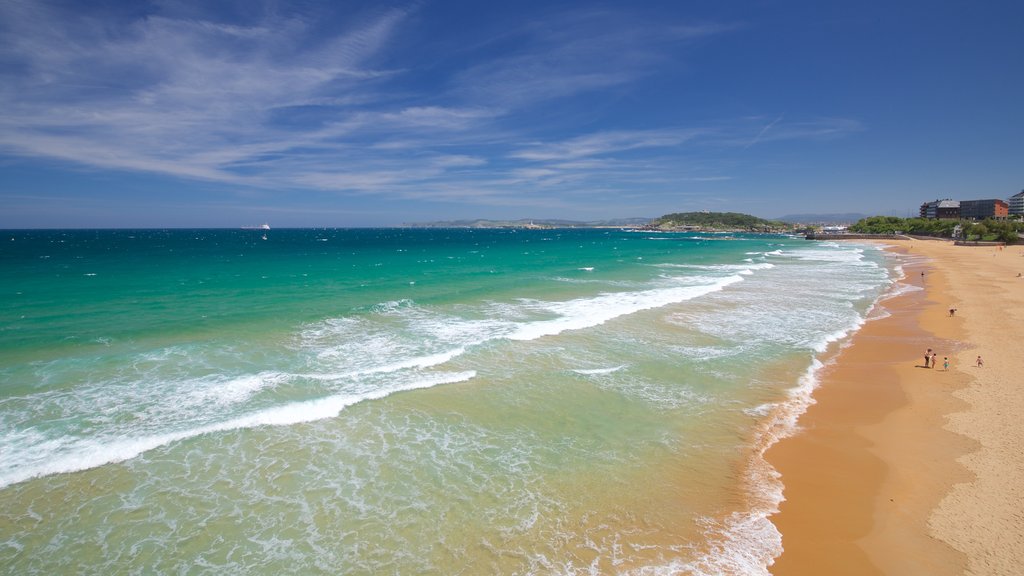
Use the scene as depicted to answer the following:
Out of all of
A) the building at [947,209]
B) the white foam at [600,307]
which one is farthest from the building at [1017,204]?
the white foam at [600,307]

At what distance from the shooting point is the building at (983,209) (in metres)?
144

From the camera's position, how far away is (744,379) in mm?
14891

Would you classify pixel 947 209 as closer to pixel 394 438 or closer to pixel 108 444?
pixel 394 438

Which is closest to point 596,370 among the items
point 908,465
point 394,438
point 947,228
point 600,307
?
point 394,438

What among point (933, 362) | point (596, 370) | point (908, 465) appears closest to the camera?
point (908, 465)

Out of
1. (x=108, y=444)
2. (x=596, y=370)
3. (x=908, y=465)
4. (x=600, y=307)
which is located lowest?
(x=908, y=465)

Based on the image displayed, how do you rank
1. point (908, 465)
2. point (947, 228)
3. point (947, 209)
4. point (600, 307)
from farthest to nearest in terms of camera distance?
point (947, 209)
point (947, 228)
point (600, 307)
point (908, 465)

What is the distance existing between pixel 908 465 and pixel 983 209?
20233cm

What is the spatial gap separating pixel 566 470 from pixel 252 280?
113 feet

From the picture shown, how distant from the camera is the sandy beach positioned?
7.37 metres

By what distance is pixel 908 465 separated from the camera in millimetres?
10008

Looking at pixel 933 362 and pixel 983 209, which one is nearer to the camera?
pixel 933 362

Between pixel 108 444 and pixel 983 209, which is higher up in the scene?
pixel 983 209

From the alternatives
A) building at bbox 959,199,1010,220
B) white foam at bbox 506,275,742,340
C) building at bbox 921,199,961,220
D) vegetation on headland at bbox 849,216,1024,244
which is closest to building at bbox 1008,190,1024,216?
building at bbox 959,199,1010,220
